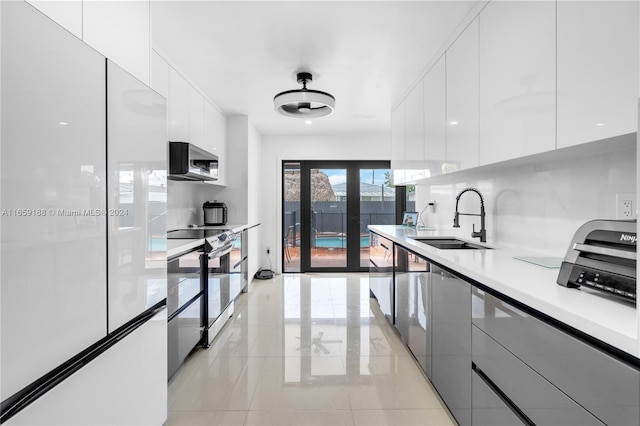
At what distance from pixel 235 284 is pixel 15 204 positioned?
288 centimetres

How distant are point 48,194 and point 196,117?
2.67 meters

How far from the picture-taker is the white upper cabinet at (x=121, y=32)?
3.71 feet

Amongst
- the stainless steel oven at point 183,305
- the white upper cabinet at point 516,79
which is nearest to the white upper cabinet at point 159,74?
the stainless steel oven at point 183,305

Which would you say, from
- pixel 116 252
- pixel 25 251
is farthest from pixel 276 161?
pixel 25 251

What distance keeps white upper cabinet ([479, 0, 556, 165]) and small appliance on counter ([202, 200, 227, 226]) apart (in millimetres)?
3173

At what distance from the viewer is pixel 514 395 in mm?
1136

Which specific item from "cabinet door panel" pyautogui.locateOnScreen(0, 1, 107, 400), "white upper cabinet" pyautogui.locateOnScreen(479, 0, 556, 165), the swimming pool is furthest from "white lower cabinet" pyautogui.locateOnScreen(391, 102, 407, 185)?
"cabinet door panel" pyautogui.locateOnScreen(0, 1, 107, 400)

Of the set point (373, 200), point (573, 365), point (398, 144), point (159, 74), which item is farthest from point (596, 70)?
point (373, 200)

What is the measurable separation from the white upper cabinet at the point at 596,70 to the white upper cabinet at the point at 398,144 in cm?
229

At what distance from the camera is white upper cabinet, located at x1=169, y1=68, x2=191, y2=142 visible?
9.13ft

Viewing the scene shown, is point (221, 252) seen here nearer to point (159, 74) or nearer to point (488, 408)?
point (159, 74)

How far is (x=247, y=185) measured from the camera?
14.7 feet

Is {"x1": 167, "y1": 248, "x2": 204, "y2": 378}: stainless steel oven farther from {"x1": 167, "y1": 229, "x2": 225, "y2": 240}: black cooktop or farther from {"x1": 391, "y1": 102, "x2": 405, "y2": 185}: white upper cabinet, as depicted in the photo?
{"x1": 391, "y1": 102, "x2": 405, "y2": 185}: white upper cabinet

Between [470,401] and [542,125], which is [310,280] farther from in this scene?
[542,125]
